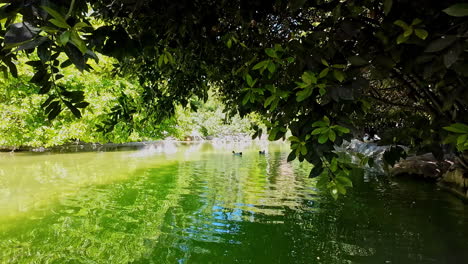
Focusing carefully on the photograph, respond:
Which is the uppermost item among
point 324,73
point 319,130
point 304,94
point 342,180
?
point 324,73

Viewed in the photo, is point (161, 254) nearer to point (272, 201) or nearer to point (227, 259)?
point (227, 259)

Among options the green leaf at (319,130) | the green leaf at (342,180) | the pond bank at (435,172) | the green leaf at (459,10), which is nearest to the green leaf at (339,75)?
the green leaf at (319,130)

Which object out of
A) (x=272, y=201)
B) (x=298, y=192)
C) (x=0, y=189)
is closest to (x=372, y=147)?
(x=298, y=192)

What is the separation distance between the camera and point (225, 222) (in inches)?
276

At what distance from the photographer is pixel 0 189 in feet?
35.2

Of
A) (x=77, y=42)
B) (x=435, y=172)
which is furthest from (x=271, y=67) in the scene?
(x=435, y=172)

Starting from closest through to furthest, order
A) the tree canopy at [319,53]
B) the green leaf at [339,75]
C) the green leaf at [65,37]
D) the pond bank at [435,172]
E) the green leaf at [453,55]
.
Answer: the green leaf at [65,37] < the tree canopy at [319,53] < the green leaf at [453,55] < the green leaf at [339,75] < the pond bank at [435,172]

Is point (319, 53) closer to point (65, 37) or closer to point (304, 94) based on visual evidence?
point (304, 94)

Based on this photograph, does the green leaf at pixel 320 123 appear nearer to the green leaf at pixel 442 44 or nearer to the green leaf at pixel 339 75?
the green leaf at pixel 339 75

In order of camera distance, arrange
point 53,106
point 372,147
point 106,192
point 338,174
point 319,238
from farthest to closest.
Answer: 1. point 372,147
2. point 106,192
3. point 319,238
4. point 338,174
5. point 53,106

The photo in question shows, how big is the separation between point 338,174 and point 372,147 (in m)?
19.5

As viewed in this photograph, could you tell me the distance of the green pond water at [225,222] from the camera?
530 centimetres

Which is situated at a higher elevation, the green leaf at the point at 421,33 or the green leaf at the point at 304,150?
the green leaf at the point at 421,33

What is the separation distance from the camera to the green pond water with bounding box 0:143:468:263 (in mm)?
5297
